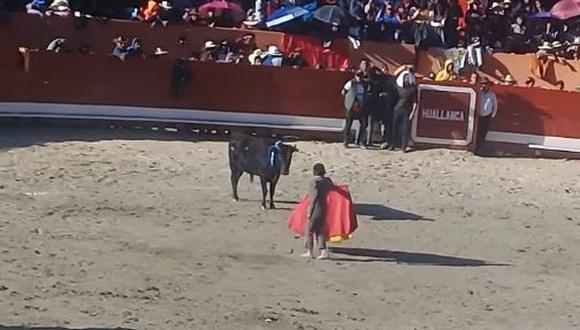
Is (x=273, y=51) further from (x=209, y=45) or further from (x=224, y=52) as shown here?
(x=209, y=45)

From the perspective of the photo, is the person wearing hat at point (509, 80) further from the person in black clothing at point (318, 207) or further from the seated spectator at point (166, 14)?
the person in black clothing at point (318, 207)

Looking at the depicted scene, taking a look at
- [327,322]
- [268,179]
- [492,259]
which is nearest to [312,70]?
[268,179]

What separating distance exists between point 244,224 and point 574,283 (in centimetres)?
393

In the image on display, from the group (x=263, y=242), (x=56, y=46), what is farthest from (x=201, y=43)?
(x=263, y=242)

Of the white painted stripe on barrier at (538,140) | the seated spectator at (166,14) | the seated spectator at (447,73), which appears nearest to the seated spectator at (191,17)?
the seated spectator at (166,14)

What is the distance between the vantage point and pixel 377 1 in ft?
90.2

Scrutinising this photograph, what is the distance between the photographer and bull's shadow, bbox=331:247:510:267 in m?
14.5

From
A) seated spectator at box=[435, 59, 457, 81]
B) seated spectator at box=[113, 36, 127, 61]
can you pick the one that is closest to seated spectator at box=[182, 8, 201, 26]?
seated spectator at box=[113, 36, 127, 61]

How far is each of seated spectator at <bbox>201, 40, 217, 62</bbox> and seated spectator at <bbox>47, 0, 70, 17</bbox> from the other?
2.50 m

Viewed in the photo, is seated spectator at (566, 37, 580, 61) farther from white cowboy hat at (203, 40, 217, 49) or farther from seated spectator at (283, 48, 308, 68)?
white cowboy hat at (203, 40, 217, 49)

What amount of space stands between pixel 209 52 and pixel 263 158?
8451mm

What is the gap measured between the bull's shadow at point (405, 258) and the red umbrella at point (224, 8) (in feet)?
40.2

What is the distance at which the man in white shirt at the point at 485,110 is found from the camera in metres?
23.2

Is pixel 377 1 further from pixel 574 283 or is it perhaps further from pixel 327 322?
pixel 327 322
